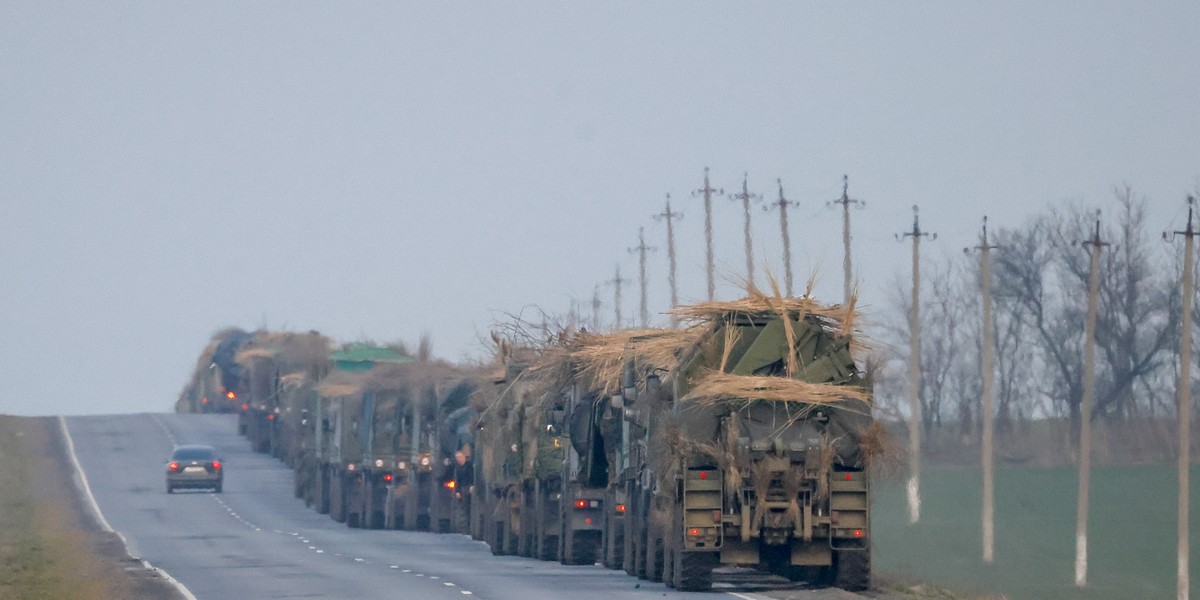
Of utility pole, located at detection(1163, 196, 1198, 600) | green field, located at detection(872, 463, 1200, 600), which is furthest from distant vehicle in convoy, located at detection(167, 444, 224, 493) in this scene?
utility pole, located at detection(1163, 196, 1198, 600)

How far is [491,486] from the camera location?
42.7 m

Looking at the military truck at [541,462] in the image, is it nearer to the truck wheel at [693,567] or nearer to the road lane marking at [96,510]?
the road lane marking at [96,510]

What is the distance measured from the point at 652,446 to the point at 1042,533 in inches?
1739

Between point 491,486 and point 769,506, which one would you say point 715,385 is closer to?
point 769,506

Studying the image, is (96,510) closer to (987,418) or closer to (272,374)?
(272,374)

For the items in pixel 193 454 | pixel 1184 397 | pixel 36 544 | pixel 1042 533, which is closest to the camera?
pixel 36 544

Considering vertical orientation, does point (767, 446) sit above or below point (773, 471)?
above

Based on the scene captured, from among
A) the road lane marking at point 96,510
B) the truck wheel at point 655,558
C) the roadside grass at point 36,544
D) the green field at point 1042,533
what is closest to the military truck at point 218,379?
the road lane marking at point 96,510

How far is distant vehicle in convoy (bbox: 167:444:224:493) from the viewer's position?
213ft

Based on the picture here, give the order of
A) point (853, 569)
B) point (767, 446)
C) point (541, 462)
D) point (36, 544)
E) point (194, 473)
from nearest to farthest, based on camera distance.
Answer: point (767, 446) < point (853, 569) < point (541, 462) < point (36, 544) < point (194, 473)

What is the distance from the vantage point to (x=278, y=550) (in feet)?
129

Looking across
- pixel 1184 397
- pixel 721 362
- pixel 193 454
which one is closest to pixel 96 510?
pixel 193 454

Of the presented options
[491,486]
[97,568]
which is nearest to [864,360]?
[97,568]

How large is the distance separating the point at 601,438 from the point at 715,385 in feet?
28.0
